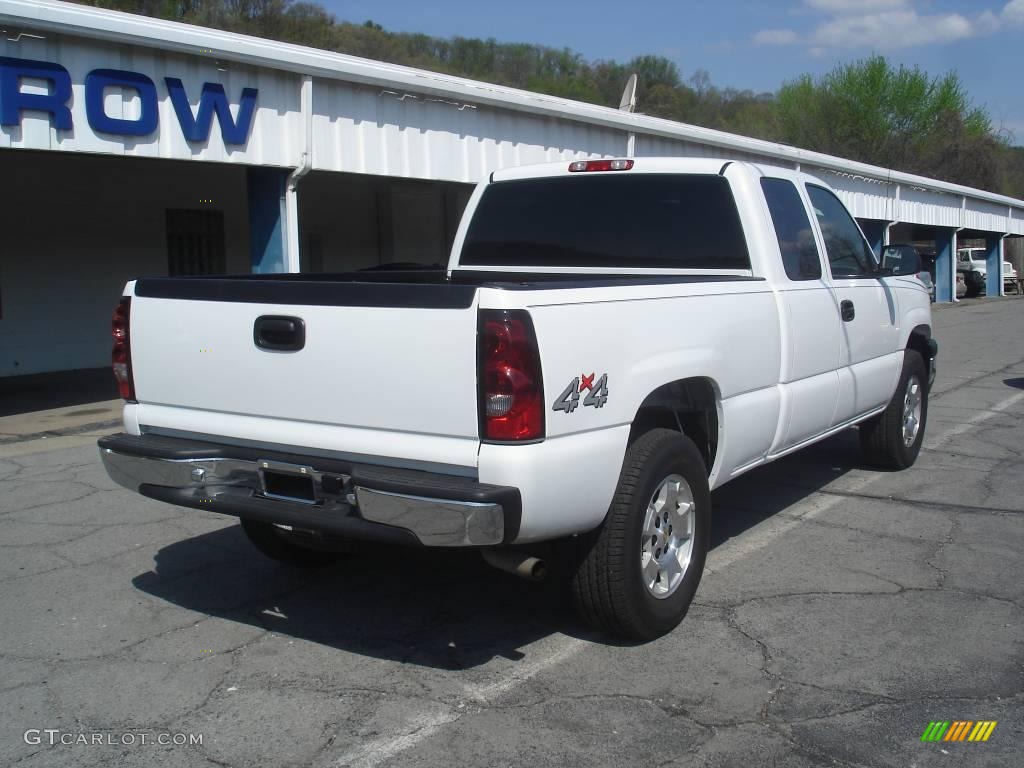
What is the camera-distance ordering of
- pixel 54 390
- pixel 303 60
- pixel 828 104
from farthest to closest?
pixel 828 104, pixel 54 390, pixel 303 60

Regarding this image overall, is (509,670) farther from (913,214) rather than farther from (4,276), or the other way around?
(913,214)

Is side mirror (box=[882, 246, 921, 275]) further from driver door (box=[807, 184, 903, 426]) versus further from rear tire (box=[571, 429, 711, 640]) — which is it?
rear tire (box=[571, 429, 711, 640])

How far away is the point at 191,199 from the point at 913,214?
2175cm

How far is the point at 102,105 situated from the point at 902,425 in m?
7.54

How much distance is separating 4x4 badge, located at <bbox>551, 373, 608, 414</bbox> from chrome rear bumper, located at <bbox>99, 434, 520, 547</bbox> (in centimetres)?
37

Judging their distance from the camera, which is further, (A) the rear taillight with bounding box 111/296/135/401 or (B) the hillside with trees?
(B) the hillside with trees

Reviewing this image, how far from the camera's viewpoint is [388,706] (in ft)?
12.3

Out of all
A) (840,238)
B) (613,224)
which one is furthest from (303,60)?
(840,238)

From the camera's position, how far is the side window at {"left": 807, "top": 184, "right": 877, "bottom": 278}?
6.15m

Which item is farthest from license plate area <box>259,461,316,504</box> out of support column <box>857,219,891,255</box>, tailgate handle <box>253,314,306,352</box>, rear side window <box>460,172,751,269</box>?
support column <box>857,219,891,255</box>

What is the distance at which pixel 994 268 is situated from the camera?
38.7 metres

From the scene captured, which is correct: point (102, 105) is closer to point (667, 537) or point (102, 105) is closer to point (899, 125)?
point (667, 537)

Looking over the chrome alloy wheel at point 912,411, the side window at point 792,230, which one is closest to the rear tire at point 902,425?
the chrome alloy wheel at point 912,411

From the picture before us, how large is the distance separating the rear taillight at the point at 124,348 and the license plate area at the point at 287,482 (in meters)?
0.97
